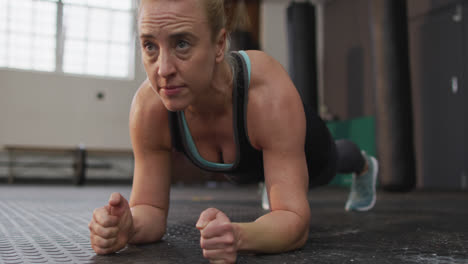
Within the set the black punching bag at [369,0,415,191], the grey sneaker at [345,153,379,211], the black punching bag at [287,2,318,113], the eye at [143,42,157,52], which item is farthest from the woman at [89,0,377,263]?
the black punching bag at [287,2,318,113]

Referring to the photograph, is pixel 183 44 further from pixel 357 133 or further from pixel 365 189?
pixel 357 133

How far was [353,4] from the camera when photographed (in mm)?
5438

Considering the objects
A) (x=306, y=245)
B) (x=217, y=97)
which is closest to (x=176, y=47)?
(x=217, y=97)

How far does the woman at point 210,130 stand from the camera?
24.8 inches

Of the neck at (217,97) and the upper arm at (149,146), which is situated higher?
the neck at (217,97)

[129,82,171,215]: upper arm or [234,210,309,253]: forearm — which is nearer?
[234,210,309,253]: forearm

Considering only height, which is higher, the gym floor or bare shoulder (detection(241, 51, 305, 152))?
bare shoulder (detection(241, 51, 305, 152))

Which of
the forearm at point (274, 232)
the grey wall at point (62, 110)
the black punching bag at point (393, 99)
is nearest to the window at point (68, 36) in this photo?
the grey wall at point (62, 110)

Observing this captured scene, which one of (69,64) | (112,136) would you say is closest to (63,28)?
(69,64)

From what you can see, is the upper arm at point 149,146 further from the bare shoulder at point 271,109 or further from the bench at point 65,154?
the bench at point 65,154

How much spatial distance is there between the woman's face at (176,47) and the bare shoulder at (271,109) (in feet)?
0.47

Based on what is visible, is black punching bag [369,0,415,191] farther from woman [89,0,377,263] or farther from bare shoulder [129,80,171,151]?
bare shoulder [129,80,171,151]

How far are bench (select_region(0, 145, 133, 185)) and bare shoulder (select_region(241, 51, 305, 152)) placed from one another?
14.3 feet

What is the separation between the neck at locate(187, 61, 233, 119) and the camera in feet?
2.53
